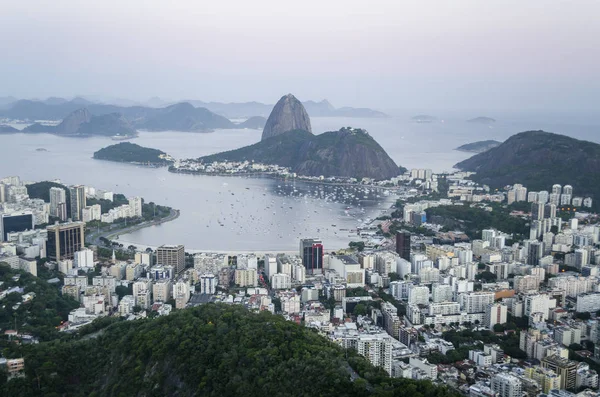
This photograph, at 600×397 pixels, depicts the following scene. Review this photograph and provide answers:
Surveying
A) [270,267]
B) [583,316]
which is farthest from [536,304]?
[270,267]

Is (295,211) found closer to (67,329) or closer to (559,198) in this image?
(559,198)

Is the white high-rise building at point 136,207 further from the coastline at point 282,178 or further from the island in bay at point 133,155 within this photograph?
the island in bay at point 133,155

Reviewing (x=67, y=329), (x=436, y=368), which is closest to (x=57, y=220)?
(x=67, y=329)

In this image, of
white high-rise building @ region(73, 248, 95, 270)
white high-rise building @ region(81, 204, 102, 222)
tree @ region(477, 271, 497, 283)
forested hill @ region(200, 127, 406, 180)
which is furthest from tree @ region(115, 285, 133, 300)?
forested hill @ region(200, 127, 406, 180)

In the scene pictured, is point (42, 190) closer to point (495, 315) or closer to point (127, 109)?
point (495, 315)

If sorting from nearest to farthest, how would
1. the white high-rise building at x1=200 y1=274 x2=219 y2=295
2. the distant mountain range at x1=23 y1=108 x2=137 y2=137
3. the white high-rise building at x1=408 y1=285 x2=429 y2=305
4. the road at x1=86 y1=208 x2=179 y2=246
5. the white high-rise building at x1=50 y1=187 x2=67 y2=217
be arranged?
the white high-rise building at x1=408 y1=285 x2=429 y2=305 < the white high-rise building at x1=200 y1=274 x2=219 y2=295 < the road at x1=86 y1=208 x2=179 y2=246 < the white high-rise building at x1=50 y1=187 x2=67 y2=217 < the distant mountain range at x1=23 y1=108 x2=137 y2=137

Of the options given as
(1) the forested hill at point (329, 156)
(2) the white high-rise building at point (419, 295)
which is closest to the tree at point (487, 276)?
(2) the white high-rise building at point (419, 295)

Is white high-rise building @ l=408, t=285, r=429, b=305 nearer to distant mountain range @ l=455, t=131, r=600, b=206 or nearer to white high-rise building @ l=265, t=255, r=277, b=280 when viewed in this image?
white high-rise building @ l=265, t=255, r=277, b=280
